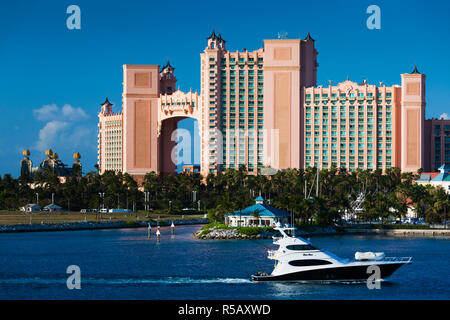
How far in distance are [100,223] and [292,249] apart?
105778mm

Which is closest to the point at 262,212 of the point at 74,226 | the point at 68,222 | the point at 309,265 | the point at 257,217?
the point at 257,217

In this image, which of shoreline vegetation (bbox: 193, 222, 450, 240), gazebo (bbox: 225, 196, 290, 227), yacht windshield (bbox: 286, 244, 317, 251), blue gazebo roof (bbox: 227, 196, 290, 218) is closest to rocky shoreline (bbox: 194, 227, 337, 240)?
shoreline vegetation (bbox: 193, 222, 450, 240)

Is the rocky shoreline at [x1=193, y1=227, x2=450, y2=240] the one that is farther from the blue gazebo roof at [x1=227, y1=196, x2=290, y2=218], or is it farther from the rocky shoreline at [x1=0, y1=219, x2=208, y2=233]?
the rocky shoreline at [x1=0, y1=219, x2=208, y2=233]

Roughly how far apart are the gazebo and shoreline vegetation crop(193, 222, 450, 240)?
8.60ft

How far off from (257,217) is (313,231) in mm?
12722

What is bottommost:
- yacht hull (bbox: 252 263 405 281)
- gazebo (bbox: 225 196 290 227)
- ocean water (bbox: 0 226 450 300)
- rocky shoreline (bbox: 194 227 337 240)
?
ocean water (bbox: 0 226 450 300)

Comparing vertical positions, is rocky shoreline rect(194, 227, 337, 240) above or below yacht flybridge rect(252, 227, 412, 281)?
below

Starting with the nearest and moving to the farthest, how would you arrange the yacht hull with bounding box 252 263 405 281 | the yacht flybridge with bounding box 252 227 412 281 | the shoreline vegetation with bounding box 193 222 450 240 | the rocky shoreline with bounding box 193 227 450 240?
the yacht flybridge with bounding box 252 227 412 281
the yacht hull with bounding box 252 263 405 281
the rocky shoreline with bounding box 193 227 450 240
the shoreline vegetation with bounding box 193 222 450 240

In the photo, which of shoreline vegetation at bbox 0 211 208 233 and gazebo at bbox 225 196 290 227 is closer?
gazebo at bbox 225 196 290 227

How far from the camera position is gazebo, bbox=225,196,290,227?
492 ft

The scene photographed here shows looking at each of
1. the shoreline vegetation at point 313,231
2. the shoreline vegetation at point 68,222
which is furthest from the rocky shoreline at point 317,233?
the shoreline vegetation at point 68,222

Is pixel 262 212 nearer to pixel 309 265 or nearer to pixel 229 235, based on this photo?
pixel 229 235

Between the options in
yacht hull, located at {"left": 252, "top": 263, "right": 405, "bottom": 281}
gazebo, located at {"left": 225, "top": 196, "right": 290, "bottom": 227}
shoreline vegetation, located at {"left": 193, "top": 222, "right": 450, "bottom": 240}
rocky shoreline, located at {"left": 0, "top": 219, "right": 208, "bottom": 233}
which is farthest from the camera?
rocky shoreline, located at {"left": 0, "top": 219, "right": 208, "bottom": 233}

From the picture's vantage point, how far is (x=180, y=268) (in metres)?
95.6
